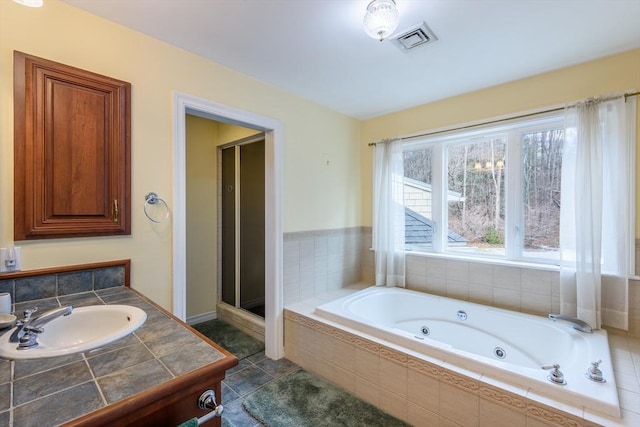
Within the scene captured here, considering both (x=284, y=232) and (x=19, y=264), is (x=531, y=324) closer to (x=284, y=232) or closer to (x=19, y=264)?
(x=284, y=232)

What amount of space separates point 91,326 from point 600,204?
2998 millimetres

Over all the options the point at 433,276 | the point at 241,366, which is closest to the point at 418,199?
the point at 433,276

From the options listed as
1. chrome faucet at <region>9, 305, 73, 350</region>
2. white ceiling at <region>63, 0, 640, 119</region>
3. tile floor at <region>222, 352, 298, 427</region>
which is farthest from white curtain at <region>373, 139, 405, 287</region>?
chrome faucet at <region>9, 305, 73, 350</region>

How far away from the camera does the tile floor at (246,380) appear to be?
1.80 metres

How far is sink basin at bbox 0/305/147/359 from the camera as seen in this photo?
107cm

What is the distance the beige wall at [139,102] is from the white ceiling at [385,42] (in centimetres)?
10

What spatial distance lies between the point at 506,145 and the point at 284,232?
6.86 ft

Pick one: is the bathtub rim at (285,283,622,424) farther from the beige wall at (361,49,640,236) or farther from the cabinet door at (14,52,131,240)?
the cabinet door at (14,52,131,240)

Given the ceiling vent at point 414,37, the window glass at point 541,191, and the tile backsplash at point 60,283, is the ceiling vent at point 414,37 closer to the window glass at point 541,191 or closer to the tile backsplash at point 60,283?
the window glass at point 541,191

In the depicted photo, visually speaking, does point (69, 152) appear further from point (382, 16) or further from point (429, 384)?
point (429, 384)

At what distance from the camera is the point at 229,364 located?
870mm

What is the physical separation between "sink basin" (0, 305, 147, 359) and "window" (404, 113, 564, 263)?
258cm

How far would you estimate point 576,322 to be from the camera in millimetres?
1955

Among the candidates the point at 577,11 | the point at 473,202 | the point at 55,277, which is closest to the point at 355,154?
the point at 473,202
